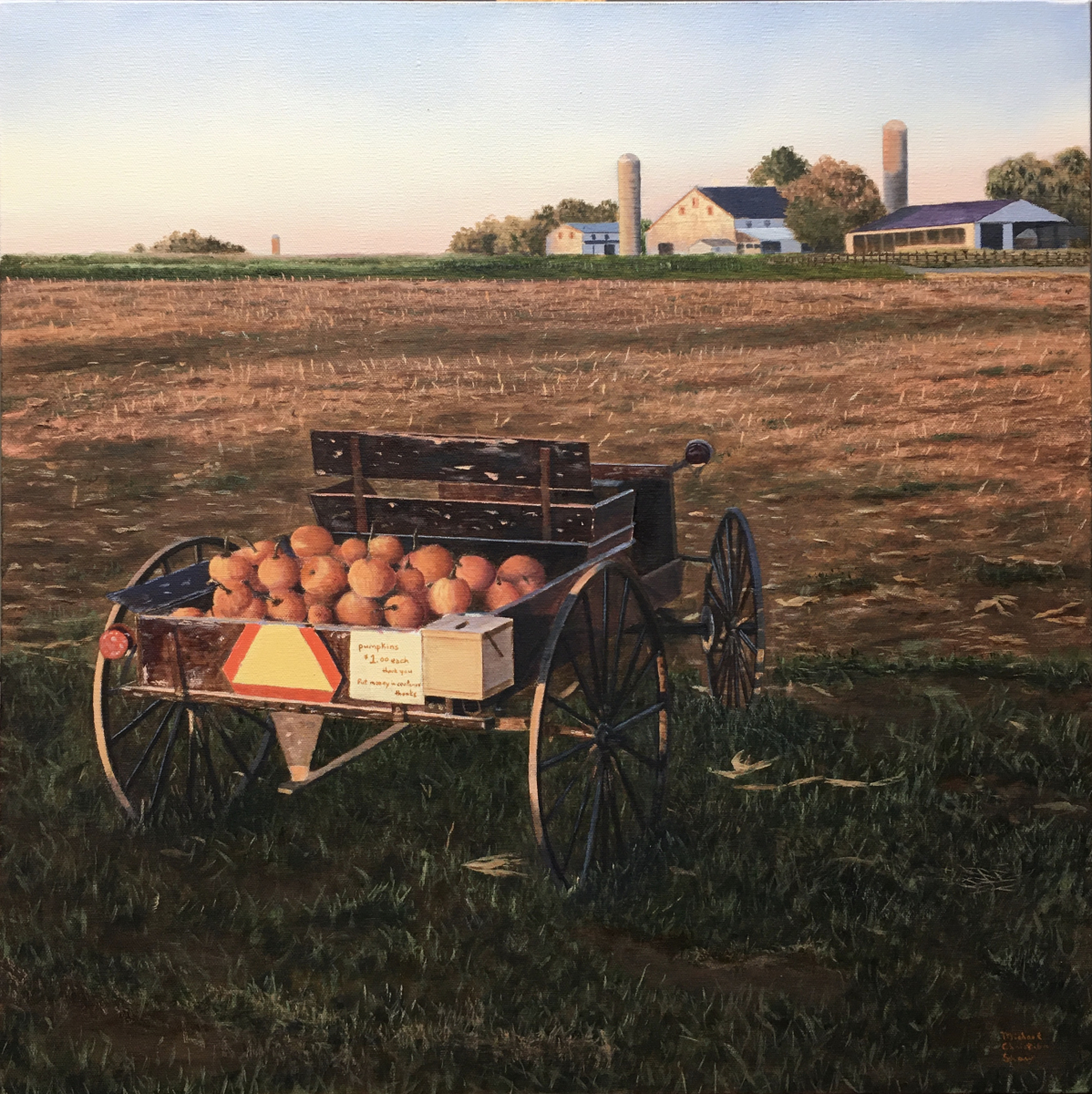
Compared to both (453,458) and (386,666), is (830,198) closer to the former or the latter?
(453,458)

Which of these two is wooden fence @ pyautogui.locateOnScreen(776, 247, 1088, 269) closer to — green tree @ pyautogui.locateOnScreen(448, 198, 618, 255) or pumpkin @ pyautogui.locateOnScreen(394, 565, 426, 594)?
green tree @ pyautogui.locateOnScreen(448, 198, 618, 255)

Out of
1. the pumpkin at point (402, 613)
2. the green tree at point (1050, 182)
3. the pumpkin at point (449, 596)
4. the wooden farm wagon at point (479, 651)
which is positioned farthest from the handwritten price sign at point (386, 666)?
the green tree at point (1050, 182)

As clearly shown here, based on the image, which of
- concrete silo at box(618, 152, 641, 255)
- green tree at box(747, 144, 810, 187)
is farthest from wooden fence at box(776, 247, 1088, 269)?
concrete silo at box(618, 152, 641, 255)

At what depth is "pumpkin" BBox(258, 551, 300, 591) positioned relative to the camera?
4074mm

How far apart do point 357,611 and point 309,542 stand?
532mm

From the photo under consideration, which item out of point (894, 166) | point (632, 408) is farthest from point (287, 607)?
point (894, 166)

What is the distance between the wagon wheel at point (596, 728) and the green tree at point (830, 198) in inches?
62.7

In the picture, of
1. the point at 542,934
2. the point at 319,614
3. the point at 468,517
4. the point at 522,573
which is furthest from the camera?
the point at 468,517

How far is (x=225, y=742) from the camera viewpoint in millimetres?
4836

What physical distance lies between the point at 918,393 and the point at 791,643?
4.44 feet

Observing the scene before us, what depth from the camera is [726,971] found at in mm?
3797

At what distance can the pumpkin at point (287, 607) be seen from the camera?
3992mm

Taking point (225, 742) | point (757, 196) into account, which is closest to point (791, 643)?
point (757, 196)

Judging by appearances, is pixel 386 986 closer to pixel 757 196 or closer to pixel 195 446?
pixel 195 446
